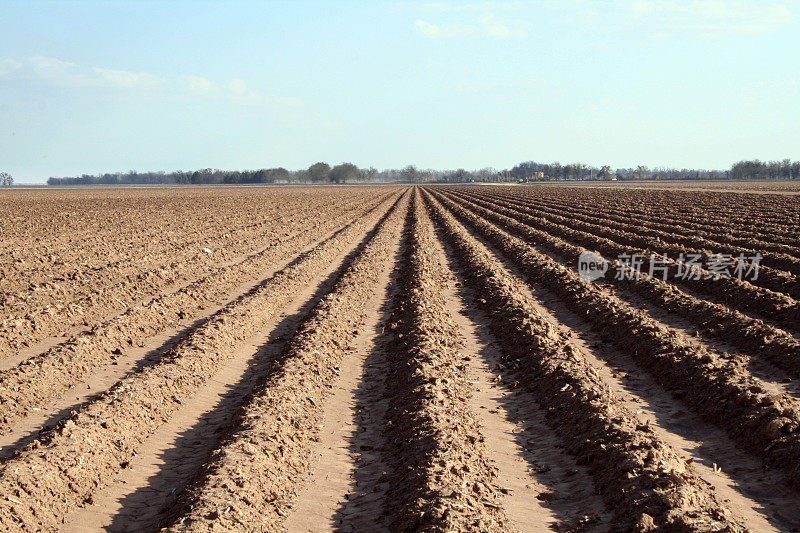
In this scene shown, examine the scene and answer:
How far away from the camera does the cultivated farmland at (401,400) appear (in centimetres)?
480

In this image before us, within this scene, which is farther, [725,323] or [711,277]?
[711,277]

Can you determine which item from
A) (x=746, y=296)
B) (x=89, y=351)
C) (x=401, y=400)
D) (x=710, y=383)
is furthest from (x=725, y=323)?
(x=89, y=351)

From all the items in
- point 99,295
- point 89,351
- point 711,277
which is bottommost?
point 89,351

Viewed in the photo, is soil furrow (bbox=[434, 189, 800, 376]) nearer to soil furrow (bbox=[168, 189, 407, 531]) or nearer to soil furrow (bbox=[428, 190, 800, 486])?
soil furrow (bbox=[428, 190, 800, 486])

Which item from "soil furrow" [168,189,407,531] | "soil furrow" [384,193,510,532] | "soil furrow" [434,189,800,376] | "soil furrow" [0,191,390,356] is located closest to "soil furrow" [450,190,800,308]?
"soil furrow" [434,189,800,376]

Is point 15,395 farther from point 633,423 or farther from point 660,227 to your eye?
point 660,227

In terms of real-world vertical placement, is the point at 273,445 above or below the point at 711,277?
below

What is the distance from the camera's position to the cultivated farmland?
480 centimetres

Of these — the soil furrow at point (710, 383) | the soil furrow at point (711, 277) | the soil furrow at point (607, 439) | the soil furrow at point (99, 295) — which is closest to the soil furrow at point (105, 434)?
the soil furrow at point (99, 295)

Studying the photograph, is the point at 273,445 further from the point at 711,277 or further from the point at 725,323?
the point at 711,277

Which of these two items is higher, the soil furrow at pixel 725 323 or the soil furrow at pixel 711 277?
the soil furrow at pixel 711 277

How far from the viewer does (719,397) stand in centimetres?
686

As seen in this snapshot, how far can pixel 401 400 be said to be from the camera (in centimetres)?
693

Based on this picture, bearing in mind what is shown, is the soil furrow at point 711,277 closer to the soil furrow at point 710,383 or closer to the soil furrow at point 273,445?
the soil furrow at point 710,383
